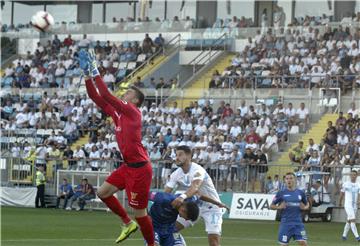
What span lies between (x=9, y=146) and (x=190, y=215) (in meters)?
32.4

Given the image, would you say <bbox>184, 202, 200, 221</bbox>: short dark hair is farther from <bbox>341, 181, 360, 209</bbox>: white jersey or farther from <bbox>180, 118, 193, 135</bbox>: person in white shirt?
<bbox>180, 118, 193, 135</bbox>: person in white shirt

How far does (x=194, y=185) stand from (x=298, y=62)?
95.7 feet

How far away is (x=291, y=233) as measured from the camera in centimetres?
2072

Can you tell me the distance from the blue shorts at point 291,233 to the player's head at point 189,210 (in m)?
6.81

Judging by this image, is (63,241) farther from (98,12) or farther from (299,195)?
(98,12)

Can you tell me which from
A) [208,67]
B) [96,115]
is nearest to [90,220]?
[96,115]

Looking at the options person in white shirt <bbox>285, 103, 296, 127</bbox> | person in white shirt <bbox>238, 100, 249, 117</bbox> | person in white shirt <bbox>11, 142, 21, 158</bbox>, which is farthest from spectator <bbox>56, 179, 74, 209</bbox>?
person in white shirt <bbox>285, 103, 296, 127</bbox>

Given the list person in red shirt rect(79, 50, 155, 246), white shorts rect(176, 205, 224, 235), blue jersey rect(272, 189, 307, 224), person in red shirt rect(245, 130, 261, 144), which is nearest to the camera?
person in red shirt rect(79, 50, 155, 246)

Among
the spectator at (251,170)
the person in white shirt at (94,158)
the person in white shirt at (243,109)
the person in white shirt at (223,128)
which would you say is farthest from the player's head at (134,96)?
the person in white shirt at (243,109)

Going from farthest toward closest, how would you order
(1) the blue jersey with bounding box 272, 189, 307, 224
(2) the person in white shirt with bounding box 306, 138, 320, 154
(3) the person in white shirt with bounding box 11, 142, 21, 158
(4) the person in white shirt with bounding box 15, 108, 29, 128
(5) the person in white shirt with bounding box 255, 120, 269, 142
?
(4) the person in white shirt with bounding box 15, 108, 29, 128
(3) the person in white shirt with bounding box 11, 142, 21, 158
(5) the person in white shirt with bounding box 255, 120, 269, 142
(2) the person in white shirt with bounding box 306, 138, 320, 154
(1) the blue jersey with bounding box 272, 189, 307, 224

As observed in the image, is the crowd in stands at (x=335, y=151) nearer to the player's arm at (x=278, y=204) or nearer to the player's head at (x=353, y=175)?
the player's head at (x=353, y=175)

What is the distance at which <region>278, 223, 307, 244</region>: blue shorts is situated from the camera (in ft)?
67.7

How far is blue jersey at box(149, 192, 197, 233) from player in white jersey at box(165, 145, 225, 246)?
7.4 inches

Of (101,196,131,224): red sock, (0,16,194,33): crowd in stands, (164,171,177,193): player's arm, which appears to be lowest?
(101,196,131,224): red sock
